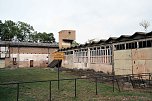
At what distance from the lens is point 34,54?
47.0 metres

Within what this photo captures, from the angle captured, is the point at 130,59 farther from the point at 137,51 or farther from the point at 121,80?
the point at 121,80

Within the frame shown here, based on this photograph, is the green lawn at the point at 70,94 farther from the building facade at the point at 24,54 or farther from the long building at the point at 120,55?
the building facade at the point at 24,54

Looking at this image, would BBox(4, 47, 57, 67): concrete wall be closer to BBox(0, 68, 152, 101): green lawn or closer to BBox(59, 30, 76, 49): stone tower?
BBox(59, 30, 76, 49): stone tower


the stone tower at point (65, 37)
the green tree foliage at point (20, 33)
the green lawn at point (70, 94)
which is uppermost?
the green tree foliage at point (20, 33)

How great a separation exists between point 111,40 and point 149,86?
998 centimetres

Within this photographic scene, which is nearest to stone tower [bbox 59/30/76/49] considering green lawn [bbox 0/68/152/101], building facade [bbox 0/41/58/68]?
building facade [bbox 0/41/58/68]

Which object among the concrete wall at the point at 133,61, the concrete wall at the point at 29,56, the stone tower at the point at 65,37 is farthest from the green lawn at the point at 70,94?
the stone tower at the point at 65,37

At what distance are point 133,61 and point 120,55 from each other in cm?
254

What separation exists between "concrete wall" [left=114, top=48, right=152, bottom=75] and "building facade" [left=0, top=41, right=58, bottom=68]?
2654cm

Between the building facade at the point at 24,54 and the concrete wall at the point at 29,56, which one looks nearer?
the building facade at the point at 24,54

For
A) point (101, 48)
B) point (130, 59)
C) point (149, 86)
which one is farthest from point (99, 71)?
point (149, 86)

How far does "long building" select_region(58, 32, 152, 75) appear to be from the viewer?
18.8m

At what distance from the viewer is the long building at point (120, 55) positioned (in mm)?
18797

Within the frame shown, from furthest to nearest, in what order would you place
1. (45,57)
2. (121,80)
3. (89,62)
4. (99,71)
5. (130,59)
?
(45,57), (89,62), (99,71), (130,59), (121,80)
